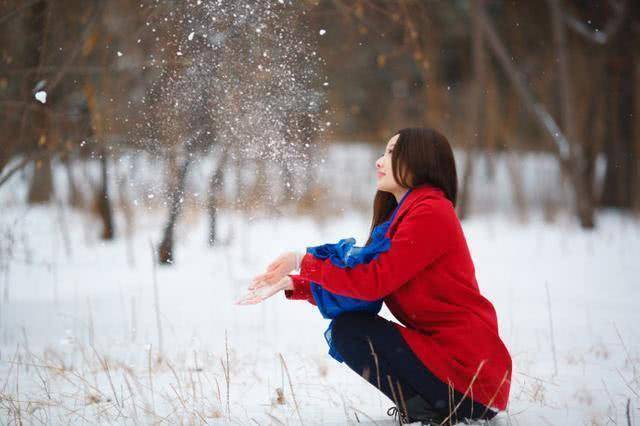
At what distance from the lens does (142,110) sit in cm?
401

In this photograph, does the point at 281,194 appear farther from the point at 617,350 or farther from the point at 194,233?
the point at 194,233

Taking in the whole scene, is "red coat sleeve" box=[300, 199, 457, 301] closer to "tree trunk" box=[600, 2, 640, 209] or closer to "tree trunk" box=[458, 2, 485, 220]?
"tree trunk" box=[458, 2, 485, 220]

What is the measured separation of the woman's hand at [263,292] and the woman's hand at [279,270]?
1cm

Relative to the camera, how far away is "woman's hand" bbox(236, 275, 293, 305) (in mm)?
2045

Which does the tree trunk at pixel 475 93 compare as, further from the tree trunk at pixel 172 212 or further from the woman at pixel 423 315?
the woman at pixel 423 315

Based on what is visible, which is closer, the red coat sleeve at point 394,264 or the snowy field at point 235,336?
the red coat sleeve at point 394,264

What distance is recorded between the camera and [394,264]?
1976 mm

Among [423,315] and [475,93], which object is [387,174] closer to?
[423,315]

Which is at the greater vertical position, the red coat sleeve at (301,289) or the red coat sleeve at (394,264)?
the red coat sleeve at (394,264)

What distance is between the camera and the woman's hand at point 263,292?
2.04 meters

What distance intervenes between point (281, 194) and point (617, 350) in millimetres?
2371

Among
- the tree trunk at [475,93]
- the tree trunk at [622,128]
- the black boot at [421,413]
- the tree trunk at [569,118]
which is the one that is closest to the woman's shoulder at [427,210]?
the black boot at [421,413]

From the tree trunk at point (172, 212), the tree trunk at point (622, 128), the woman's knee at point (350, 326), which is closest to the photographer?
the woman's knee at point (350, 326)

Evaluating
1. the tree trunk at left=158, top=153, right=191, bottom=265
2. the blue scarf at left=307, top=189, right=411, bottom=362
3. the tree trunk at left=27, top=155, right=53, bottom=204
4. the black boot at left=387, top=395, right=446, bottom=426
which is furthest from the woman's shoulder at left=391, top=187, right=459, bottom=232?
the tree trunk at left=27, top=155, right=53, bottom=204
